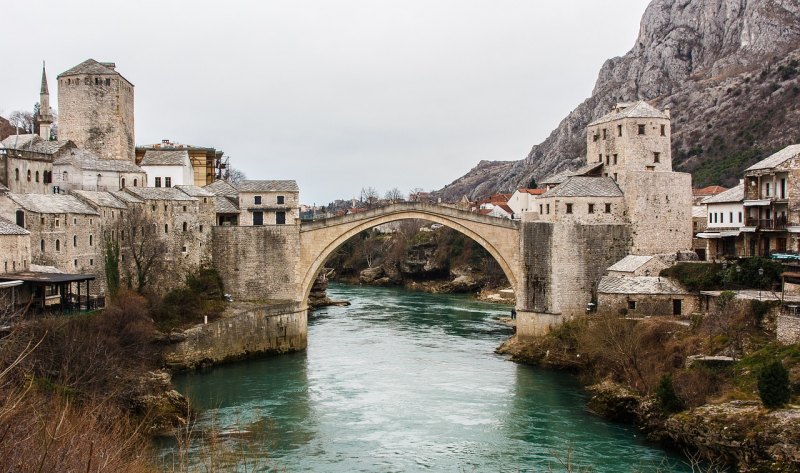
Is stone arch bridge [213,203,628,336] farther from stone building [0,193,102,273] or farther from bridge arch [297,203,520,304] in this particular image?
stone building [0,193,102,273]

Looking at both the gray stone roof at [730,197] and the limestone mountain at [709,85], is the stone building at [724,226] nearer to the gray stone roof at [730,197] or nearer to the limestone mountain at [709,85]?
the gray stone roof at [730,197]

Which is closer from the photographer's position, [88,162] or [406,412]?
[406,412]

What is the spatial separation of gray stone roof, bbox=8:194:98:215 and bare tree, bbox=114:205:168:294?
7.06 feet

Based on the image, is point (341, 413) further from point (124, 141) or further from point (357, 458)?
point (124, 141)

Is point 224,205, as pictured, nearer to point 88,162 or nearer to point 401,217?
point 88,162

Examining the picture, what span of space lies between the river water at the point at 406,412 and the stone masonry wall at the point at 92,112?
15.2 meters

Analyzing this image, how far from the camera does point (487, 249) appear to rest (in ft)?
135

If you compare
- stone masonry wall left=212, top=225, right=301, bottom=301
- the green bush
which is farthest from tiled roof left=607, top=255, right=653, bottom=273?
stone masonry wall left=212, top=225, right=301, bottom=301

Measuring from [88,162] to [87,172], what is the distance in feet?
1.75

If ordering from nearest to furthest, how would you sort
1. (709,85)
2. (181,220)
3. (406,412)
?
(406,412), (181,220), (709,85)

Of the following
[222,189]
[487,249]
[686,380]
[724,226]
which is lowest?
[686,380]

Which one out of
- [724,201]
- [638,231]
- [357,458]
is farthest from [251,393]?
[724,201]

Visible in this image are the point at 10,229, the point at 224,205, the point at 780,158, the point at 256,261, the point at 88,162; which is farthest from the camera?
the point at 224,205

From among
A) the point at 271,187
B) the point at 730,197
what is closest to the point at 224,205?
the point at 271,187
